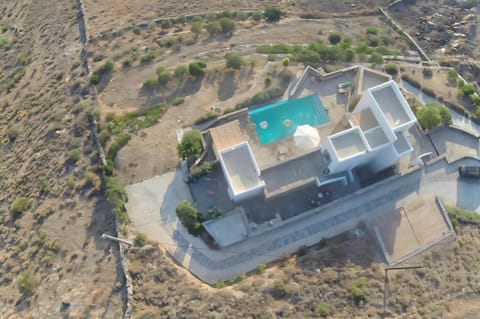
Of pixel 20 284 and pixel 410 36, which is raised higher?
pixel 410 36

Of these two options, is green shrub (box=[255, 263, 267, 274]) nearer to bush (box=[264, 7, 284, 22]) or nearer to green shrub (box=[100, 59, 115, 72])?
green shrub (box=[100, 59, 115, 72])

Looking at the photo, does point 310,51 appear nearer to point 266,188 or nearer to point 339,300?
point 266,188

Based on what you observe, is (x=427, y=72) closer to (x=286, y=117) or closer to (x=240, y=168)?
(x=286, y=117)

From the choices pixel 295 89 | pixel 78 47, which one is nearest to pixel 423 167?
pixel 295 89

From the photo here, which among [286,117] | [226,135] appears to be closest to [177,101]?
[226,135]

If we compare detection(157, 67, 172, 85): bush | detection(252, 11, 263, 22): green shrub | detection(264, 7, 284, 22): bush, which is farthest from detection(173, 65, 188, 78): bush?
detection(264, 7, 284, 22): bush

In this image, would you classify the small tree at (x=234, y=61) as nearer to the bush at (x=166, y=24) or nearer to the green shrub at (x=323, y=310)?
the bush at (x=166, y=24)
